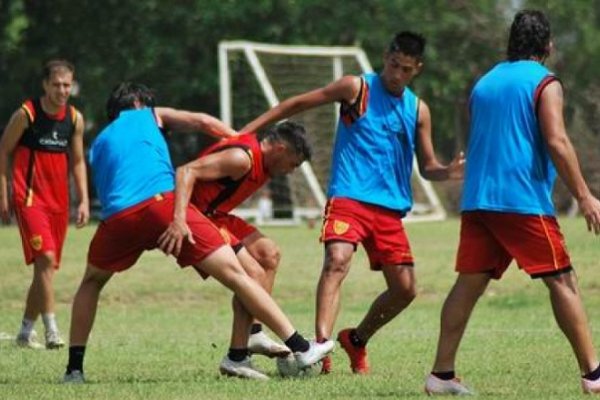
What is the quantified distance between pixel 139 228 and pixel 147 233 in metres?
0.06

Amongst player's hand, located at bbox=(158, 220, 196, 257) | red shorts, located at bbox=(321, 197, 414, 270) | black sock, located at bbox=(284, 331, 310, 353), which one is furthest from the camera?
red shorts, located at bbox=(321, 197, 414, 270)

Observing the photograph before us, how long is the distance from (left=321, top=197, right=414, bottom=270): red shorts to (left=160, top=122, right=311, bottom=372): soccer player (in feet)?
1.49

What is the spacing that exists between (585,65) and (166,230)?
42.2 meters

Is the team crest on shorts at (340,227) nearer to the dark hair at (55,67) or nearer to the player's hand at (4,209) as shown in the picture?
the dark hair at (55,67)

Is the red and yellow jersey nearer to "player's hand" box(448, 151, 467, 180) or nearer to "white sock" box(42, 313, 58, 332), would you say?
"player's hand" box(448, 151, 467, 180)

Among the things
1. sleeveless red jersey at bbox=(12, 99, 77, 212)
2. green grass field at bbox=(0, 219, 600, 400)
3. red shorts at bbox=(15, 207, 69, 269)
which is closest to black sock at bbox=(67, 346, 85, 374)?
green grass field at bbox=(0, 219, 600, 400)

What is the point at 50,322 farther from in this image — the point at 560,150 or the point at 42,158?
the point at 560,150

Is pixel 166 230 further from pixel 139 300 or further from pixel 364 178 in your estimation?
pixel 139 300

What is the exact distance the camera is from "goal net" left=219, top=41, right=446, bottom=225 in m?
30.9

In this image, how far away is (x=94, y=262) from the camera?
10.8 m

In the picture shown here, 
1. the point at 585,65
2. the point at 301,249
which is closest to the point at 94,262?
the point at 301,249

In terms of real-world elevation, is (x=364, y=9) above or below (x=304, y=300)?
below

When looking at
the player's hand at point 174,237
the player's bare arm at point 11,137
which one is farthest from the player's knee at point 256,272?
the player's bare arm at point 11,137

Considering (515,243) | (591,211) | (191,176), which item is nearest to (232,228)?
(191,176)
